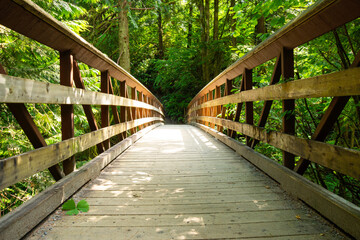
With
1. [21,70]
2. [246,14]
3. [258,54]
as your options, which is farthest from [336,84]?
[246,14]

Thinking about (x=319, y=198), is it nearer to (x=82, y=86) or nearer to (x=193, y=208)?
(x=193, y=208)

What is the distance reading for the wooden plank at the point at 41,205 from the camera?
146 centimetres

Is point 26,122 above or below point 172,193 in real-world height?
above

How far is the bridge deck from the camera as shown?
171cm

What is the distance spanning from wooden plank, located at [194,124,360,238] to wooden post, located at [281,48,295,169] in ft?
0.38

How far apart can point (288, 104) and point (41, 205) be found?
221 cm

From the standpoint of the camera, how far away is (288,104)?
251cm

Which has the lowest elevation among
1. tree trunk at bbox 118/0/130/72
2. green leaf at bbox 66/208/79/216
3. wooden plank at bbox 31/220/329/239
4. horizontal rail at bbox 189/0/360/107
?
wooden plank at bbox 31/220/329/239

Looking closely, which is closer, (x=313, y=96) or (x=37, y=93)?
(x=37, y=93)

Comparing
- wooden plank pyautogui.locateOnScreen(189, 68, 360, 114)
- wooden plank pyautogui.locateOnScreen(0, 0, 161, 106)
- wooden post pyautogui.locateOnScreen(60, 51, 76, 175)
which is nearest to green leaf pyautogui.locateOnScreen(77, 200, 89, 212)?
wooden post pyautogui.locateOnScreen(60, 51, 76, 175)

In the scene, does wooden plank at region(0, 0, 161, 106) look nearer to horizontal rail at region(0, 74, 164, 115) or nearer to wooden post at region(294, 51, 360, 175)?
horizontal rail at region(0, 74, 164, 115)

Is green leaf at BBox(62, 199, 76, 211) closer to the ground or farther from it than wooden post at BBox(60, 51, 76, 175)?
closer to the ground

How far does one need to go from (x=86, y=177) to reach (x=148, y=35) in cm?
2246

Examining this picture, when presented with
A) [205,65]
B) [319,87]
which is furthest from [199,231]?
[205,65]
